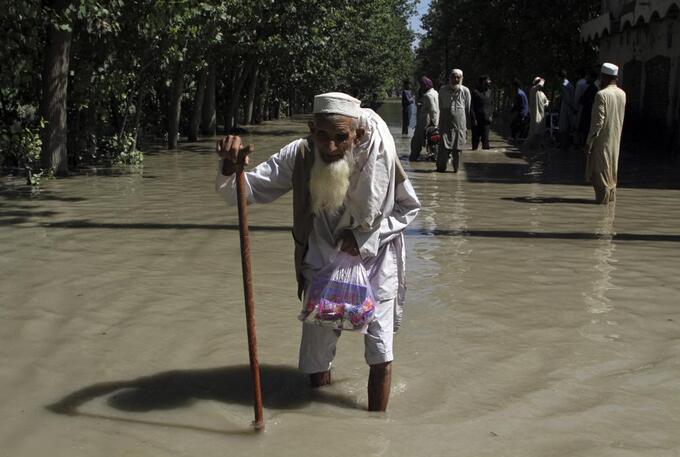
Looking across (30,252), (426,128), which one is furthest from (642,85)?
(30,252)

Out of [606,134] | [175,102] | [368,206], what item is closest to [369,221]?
[368,206]

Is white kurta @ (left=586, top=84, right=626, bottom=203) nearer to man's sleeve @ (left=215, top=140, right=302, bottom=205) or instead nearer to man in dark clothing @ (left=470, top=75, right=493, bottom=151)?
man's sleeve @ (left=215, top=140, right=302, bottom=205)

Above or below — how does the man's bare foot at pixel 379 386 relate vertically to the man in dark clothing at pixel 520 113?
below

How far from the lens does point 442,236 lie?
29.8ft

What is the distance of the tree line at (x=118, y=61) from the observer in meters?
12.1

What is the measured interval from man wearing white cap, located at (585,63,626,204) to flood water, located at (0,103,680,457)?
1.25 metres

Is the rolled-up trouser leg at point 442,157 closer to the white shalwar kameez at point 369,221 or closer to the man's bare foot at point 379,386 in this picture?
the white shalwar kameez at point 369,221

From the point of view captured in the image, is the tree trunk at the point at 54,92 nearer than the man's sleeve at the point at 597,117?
No

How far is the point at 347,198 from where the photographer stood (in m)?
4.03

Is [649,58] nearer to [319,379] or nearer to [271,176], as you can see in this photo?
[319,379]

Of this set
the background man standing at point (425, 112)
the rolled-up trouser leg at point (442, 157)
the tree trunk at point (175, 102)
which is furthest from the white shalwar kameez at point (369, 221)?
the tree trunk at point (175, 102)

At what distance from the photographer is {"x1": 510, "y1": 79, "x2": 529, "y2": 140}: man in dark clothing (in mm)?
24675

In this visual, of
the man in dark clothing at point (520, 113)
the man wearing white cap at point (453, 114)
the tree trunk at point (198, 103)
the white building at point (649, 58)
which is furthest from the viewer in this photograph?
the man in dark clothing at point (520, 113)

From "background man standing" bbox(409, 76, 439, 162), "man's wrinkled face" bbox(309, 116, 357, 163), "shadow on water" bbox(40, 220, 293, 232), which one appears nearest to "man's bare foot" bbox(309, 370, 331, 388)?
"man's wrinkled face" bbox(309, 116, 357, 163)
